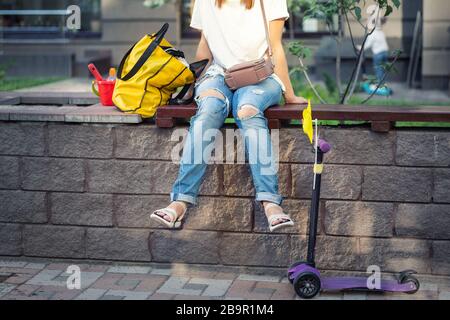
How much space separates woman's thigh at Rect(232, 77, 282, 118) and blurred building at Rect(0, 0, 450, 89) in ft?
34.3

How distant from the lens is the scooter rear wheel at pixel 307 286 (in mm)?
5188

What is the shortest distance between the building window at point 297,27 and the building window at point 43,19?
5.59 feet

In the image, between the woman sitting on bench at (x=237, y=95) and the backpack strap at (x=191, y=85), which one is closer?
the woman sitting on bench at (x=237, y=95)

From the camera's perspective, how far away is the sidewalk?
531 cm

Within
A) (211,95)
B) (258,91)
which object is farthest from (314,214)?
(211,95)

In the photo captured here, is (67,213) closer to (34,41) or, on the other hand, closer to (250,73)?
(250,73)

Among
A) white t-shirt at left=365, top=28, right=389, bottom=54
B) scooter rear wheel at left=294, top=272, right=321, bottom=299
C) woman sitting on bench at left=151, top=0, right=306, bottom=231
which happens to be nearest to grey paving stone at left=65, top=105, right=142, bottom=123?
woman sitting on bench at left=151, top=0, right=306, bottom=231

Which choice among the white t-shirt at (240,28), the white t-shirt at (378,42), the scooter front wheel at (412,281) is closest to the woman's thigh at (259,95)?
the white t-shirt at (240,28)

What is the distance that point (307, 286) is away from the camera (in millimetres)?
5219

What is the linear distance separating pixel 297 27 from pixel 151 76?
11857mm

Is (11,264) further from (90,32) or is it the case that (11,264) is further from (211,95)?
(90,32)

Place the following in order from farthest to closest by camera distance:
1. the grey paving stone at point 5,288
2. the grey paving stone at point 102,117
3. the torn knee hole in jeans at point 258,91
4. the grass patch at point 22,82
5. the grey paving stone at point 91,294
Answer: the grass patch at point 22,82 < the grey paving stone at point 102,117 < the torn knee hole in jeans at point 258,91 < the grey paving stone at point 5,288 < the grey paving stone at point 91,294

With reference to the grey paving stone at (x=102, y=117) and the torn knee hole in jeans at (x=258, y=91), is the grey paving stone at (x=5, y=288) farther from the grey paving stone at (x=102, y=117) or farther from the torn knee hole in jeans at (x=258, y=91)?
the torn knee hole in jeans at (x=258, y=91)

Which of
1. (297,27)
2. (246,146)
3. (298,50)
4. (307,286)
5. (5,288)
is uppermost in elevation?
(297,27)
